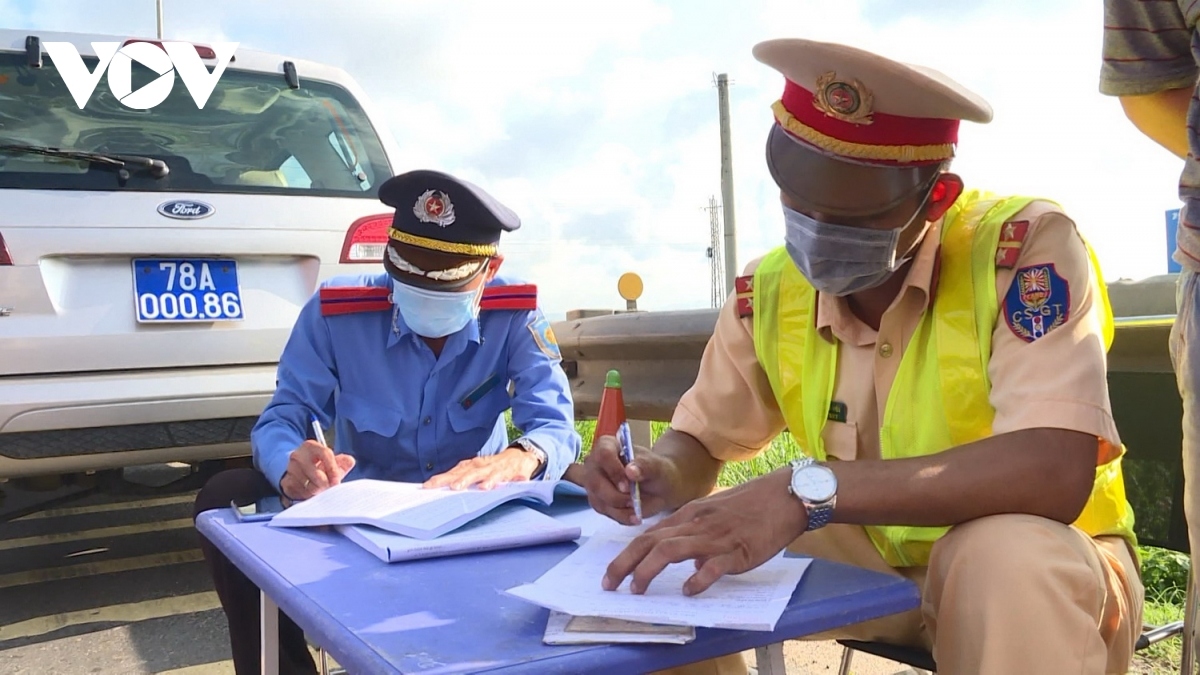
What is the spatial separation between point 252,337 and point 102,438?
2.04 feet

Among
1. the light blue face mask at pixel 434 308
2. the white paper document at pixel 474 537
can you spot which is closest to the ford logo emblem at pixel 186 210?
the light blue face mask at pixel 434 308

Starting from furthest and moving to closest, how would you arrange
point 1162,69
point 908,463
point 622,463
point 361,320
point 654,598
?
point 361,320
point 1162,69
point 622,463
point 908,463
point 654,598

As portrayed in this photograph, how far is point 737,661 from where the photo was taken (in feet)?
5.78

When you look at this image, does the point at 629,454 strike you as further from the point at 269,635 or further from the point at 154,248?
the point at 154,248

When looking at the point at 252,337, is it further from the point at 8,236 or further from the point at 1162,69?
the point at 1162,69

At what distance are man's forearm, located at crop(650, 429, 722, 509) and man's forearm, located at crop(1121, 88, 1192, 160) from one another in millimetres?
1068

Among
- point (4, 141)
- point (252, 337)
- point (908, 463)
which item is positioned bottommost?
point (252, 337)

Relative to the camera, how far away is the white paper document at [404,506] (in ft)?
5.64

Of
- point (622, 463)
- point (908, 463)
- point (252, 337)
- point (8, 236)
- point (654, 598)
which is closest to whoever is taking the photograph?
point (654, 598)

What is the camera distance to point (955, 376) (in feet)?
5.75

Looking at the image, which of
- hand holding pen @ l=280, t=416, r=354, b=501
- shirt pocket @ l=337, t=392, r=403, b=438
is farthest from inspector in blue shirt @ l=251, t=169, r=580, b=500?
hand holding pen @ l=280, t=416, r=354, b=501

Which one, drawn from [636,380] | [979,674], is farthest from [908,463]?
[636,380]

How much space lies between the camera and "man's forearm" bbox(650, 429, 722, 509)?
2012mm

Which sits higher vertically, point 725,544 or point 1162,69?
point 1162,69
